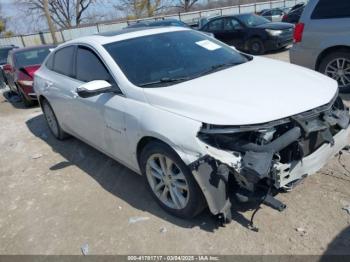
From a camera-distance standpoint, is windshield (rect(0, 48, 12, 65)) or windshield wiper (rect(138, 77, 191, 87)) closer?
windshield wiper (rect(138, 77, 191, 87))

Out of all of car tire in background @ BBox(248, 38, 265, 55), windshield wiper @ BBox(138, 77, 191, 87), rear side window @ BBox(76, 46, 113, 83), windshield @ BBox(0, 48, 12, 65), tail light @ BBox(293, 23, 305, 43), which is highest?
rear side window @ BBox(76, 46, 113, 83)

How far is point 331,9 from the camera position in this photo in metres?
5.69

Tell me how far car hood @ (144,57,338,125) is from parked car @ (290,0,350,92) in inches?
103

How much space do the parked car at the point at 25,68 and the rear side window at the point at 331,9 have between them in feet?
22.1

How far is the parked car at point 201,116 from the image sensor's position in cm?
262

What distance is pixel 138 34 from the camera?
404cm

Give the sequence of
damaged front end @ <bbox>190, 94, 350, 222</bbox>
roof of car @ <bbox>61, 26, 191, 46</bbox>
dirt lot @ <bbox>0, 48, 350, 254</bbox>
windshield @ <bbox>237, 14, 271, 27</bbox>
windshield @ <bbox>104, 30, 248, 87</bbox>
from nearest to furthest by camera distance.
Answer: damaged front end @ <bbox>190, 94, 350, 222</bbox>, dirt lot @ <bbox>0, 48, 350, 254</bbox>, windshield @ <bbox>104, 30, 248, 87</bbox>, roof of car @ <bbox>61, 26, 191, 46</bbox>, windshield @ <bbox>237, 14, 271, 27</bbox>

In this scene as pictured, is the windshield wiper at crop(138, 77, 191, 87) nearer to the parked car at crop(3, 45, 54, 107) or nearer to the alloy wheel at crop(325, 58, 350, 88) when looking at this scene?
the alloy wheel at crop(325, 58, 350, 88)

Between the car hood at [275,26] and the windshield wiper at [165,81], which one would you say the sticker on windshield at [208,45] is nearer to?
the windshield wiper at [165,81]

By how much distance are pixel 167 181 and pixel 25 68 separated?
722cm

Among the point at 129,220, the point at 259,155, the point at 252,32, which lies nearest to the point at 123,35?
the point at 129,220

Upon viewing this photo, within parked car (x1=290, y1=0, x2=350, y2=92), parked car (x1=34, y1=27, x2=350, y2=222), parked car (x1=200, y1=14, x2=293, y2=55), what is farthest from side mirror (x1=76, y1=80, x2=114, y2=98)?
parked car (x1=200, y1=14, x2=293, y2=55)

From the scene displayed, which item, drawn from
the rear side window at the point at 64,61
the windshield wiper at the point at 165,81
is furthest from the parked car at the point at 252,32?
the windshield wiper at the point at 165,81

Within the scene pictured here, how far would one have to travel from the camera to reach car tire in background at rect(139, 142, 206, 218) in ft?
9.43
